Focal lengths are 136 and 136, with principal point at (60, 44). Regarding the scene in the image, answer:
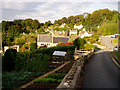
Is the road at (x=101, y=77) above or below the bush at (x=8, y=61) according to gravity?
below

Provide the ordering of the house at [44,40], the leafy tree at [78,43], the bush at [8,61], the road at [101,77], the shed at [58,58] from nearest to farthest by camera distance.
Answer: the road at [101,77] → the bush at [8,61] → the shed at [58,58] → the leafy tree at [78,43] → the house at [44,40]

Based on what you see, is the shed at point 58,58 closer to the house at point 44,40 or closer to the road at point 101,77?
the road at point 101,77

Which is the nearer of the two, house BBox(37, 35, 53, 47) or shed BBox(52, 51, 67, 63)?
shed BBox(52, 51, 67, 63)

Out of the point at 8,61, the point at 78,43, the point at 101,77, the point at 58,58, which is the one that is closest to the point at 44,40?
the point at 78,43

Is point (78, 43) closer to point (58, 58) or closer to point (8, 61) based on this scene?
point (58, 58)

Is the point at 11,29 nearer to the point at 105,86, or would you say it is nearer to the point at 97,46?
the point at 97,46

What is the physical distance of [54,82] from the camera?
296 inches

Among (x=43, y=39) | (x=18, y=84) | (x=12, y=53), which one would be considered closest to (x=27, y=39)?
(x=43, y=39)

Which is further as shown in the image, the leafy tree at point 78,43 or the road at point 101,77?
the leafy tree at point 78,43

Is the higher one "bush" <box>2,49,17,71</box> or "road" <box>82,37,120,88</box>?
"bush" <box>2,49,17,71</box>

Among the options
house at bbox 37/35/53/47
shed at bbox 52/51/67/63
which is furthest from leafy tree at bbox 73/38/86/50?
shed at bbox 52/51/67/63

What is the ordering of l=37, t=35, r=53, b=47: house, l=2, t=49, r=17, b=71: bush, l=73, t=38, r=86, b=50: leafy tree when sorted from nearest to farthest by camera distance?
1. l=2, t=49, r=17, b=71: bush
2. l=73, t=38, r=86, b=50: leafy tree
3. l=37, t=35, r=53, b=47: house

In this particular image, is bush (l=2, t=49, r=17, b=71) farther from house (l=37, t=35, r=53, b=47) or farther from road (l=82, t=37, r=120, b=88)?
house (l=37, t=35, r=53, b=47)

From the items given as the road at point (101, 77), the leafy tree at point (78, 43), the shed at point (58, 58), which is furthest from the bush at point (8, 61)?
the leafy tree at point (78, 43)
